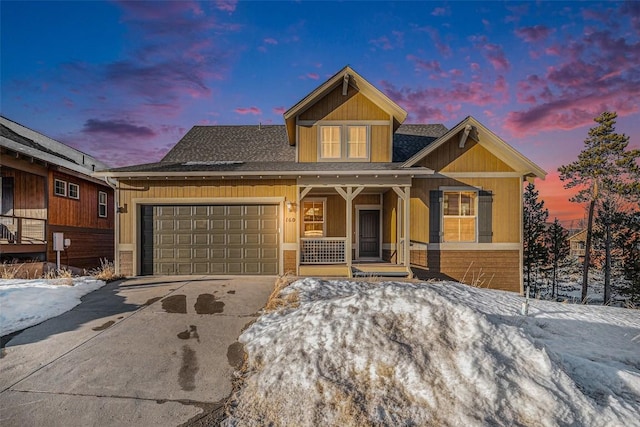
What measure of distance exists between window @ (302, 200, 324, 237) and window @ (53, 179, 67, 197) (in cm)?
1113

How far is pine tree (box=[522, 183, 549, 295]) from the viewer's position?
2319 cm

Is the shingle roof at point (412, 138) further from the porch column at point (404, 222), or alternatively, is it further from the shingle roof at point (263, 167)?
the porch column at point (404, 222)

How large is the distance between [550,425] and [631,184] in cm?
2420

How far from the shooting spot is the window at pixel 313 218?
12891mm

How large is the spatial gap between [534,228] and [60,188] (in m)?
30.2

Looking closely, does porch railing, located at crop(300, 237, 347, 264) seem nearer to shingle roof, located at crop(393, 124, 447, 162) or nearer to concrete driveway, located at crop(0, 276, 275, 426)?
concrete driveway, located at crop(0, 276, 275, 426)

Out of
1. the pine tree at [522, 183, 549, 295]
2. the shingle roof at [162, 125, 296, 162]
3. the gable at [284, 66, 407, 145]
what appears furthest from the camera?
the pine tree at [522, 183, 549, 295]

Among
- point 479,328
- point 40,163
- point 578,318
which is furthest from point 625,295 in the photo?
point 40,163

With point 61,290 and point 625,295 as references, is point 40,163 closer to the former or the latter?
point 61,290

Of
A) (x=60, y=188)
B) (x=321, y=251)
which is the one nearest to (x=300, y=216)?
(x=321, y=251)

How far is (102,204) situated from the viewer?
1689cm

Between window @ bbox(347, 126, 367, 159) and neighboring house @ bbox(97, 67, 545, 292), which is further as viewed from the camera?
window @ bbox(347, 126, 367, 159)

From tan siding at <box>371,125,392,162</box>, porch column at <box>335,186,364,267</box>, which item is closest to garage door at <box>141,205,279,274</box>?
porch column at <box>335,186,364,267</box>

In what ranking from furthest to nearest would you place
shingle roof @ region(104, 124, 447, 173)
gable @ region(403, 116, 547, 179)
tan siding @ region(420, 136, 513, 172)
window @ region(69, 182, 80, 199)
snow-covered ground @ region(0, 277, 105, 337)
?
1. window @ region(69, 182, 80, 199)
2. tan siding @ region(420, 136, 513, 172)
3. shingle roof @ region(104, 124, 447, 173)
4. gable @ region(403, 116, 547, 179)
5. snow-covered ground @ region(0, 277, 105, 337)
